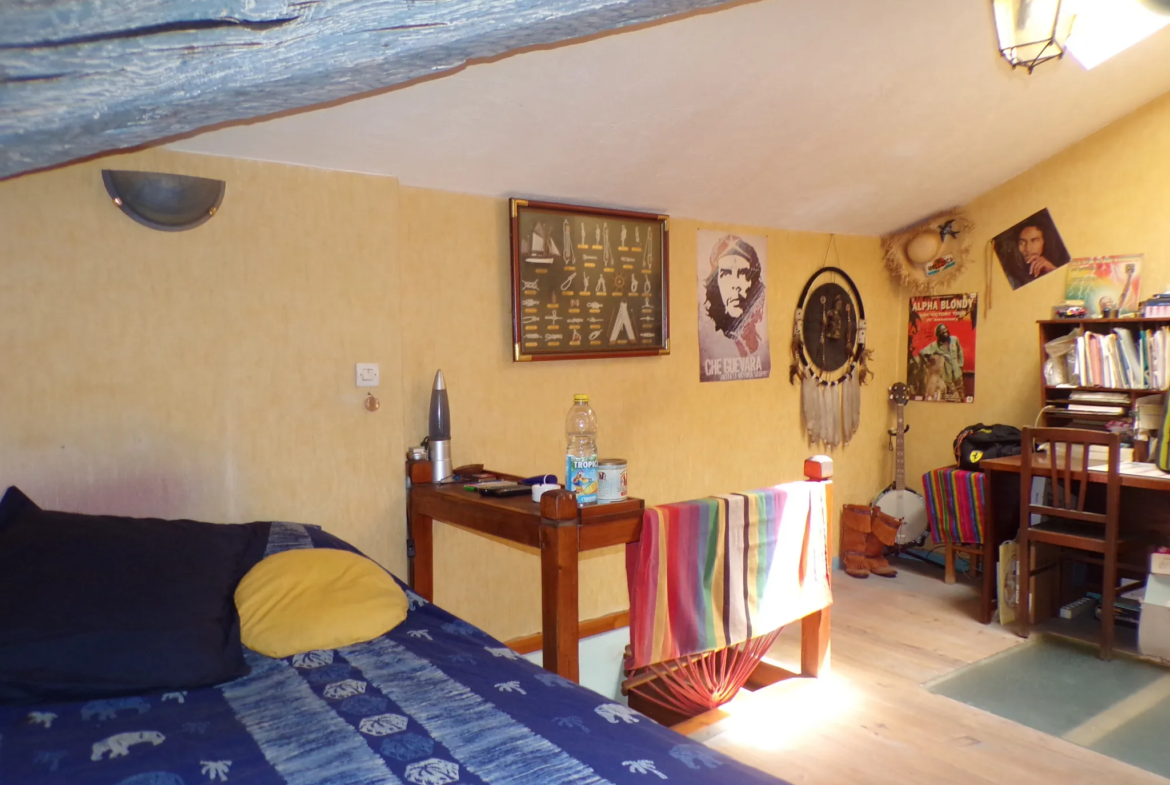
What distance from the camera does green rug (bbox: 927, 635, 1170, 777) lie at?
254 centimetres

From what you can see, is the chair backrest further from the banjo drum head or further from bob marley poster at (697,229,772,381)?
bob marley poster at (697,229,772,381)

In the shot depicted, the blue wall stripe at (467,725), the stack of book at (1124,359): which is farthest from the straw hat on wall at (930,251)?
the blue wall stripe at (467,725)

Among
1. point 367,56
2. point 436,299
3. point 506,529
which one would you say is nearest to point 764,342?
point 436,299

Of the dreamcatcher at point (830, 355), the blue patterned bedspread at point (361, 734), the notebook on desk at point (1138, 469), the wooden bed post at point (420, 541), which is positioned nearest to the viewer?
the blue patterned bedspread at point (361, 734)

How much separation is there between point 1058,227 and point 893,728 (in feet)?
9.57

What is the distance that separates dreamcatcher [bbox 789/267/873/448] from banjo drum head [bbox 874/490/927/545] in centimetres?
48

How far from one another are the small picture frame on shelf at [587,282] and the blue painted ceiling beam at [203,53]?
210 centimetres

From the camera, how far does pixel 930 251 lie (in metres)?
4.48

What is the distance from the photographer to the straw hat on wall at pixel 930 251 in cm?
445

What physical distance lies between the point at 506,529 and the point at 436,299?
3.25 feet

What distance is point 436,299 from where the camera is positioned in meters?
2.85

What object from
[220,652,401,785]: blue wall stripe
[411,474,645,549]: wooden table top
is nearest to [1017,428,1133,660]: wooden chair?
[411,474,645,549]: wooden table top

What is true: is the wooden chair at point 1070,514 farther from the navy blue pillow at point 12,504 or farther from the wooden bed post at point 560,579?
the navy blue pillow at point 12,504

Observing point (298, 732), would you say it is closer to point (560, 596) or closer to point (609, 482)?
point (560, 596)
